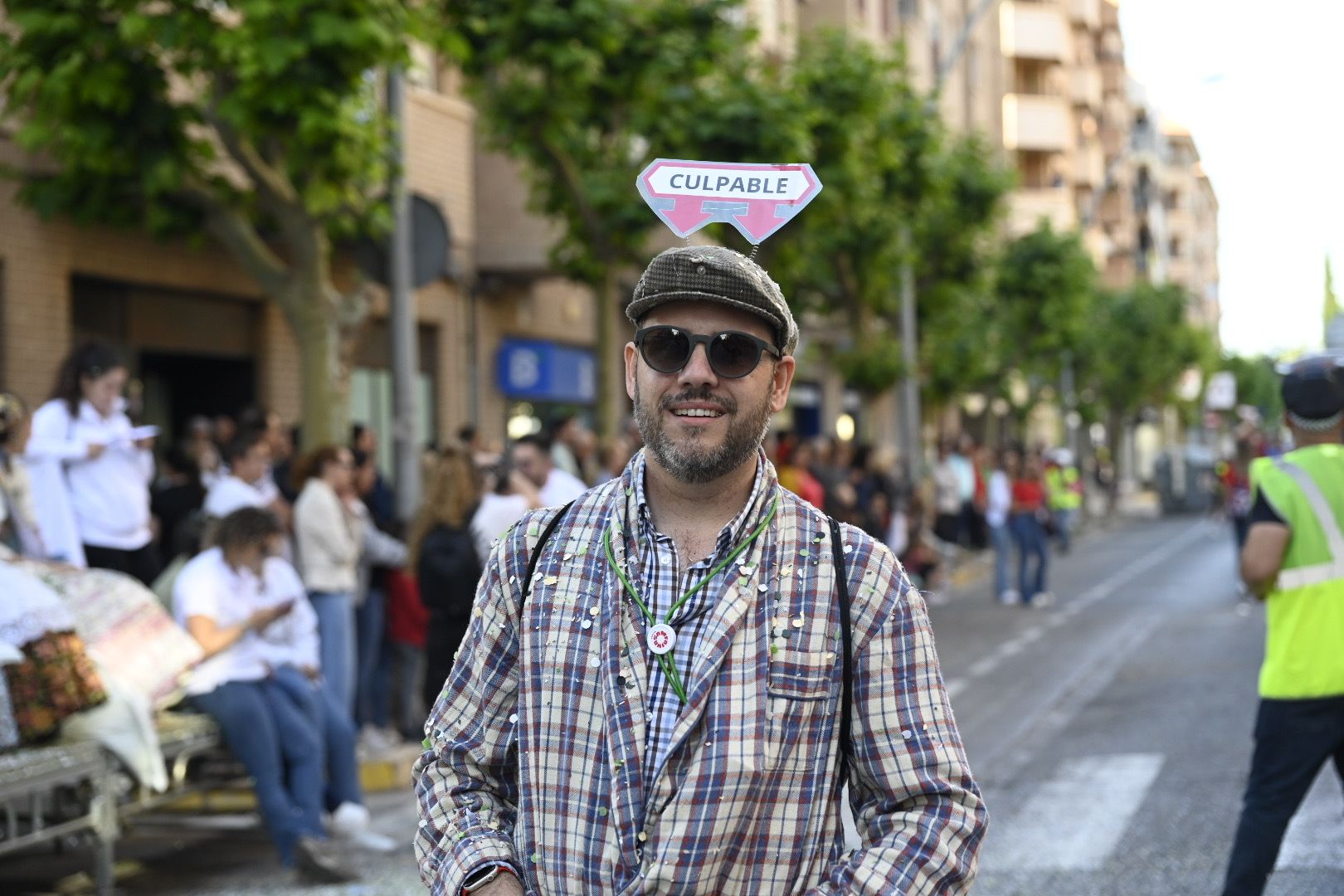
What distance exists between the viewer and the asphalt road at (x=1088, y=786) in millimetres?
7512

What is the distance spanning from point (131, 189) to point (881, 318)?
21.3m

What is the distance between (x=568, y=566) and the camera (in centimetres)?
277

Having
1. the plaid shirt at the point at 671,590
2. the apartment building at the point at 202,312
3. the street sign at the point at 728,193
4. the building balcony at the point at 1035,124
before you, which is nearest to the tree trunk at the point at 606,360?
the apartment building at the point at 202,312

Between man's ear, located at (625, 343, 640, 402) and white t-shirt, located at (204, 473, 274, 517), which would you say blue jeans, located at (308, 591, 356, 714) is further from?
man's ear, located at (625, 343, 640, 402)

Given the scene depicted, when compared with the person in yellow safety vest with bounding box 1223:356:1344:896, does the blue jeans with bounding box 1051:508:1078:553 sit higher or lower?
lower

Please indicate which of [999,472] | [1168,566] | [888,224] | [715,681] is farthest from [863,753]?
[1168,566]

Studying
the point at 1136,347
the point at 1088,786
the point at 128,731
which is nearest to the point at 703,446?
the point at 128,731

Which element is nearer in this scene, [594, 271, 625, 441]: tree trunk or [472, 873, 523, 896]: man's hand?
[472, 873, 523, 896]: man's hand

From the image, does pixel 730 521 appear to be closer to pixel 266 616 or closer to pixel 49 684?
pixel 49 684

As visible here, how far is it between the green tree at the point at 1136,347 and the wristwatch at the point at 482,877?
52.5 metres

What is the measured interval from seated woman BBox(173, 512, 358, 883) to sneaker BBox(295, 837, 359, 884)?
0.07 meters

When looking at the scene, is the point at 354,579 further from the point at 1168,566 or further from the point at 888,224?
the point at 1168,566

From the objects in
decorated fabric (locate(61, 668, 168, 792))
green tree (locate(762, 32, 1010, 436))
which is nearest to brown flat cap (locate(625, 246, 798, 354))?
decorated fabric (locate(61, 668, 168, 792))

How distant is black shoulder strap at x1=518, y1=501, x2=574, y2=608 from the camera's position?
2.79 meters
